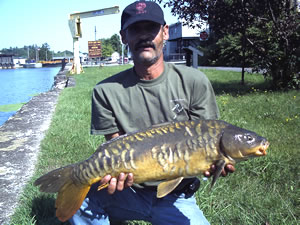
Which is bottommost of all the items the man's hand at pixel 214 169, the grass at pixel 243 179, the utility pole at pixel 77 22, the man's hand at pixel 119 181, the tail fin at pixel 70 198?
the grass at pixel 243 179

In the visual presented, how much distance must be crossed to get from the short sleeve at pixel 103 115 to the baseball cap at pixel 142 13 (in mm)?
586

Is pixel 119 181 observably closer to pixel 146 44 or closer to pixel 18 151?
pixel 146 44

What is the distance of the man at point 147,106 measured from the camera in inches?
98.0

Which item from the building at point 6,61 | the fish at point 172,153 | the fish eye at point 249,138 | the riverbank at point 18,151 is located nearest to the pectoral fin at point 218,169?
the fish at point 172,153

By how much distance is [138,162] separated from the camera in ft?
6.90

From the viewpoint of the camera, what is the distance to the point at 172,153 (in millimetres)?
2088

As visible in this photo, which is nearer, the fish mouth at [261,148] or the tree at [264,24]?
the fish mouth at [261,148]

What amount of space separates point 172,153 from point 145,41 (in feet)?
3.13

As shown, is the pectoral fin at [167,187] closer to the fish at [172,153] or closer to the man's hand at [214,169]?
the fish at [172,153]

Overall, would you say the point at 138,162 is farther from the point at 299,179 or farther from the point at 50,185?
the point at 299,179

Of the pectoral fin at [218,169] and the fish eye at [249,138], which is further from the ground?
the fish eye at [249,138]

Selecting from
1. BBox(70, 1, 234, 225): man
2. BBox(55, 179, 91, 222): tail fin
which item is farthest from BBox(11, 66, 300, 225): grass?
BBox(55, 179, 91, 222): tail fin

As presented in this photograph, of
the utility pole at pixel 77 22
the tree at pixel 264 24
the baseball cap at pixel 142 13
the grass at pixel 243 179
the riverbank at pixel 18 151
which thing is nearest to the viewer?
the baseball cap at pixel 142 13

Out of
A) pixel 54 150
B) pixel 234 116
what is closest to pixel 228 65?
pixel 234 116
